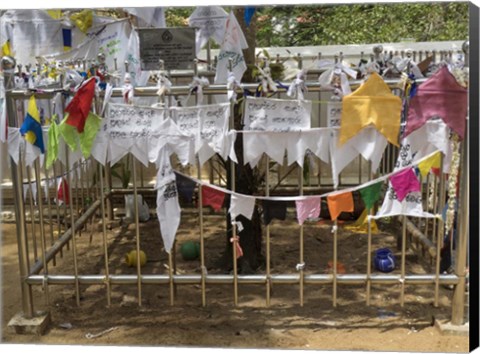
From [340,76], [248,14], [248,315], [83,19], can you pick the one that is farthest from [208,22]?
[248,315]

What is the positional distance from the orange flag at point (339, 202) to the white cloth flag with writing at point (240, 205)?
50cm

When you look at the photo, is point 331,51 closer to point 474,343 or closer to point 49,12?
point 49,12

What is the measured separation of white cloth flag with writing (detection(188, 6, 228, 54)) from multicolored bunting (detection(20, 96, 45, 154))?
185 cm

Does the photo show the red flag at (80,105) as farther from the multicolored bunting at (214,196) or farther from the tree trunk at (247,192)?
the tree trunk at (247,192)

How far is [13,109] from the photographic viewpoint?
3666 millimetres

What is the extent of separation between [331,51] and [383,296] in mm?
5244


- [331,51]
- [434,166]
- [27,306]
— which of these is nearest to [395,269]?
[434,166]

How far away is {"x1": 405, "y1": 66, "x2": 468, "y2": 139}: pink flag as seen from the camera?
3344 mm

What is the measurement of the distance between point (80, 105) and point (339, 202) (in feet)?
5.70

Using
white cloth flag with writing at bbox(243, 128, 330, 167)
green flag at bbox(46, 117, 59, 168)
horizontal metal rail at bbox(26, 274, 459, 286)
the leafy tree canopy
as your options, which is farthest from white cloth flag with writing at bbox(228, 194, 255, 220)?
the leafy tree canopy

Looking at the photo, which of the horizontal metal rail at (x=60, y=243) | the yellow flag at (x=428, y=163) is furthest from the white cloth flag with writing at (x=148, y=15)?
the yellow flag at (x=428, y=163)

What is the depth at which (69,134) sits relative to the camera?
11.7ft

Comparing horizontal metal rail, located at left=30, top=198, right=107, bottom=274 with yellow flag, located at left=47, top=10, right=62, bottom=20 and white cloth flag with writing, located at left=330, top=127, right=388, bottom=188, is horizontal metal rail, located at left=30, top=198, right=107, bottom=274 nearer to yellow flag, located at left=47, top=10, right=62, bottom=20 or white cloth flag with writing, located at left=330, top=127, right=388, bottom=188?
yellow flag, located at left=47, top=10, right=62, bottom=20

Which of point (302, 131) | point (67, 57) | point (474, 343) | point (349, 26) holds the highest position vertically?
point (349, 26)
